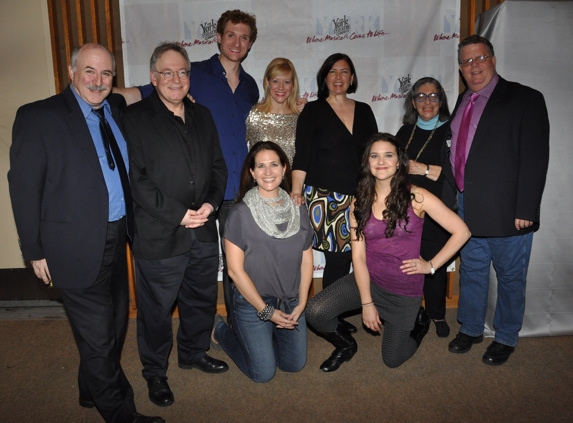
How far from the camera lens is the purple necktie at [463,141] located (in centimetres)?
283

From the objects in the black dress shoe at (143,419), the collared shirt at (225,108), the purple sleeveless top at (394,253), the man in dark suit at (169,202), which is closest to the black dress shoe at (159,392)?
the man in dark suit at (169,202)

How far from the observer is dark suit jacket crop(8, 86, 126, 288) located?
6.38 ft

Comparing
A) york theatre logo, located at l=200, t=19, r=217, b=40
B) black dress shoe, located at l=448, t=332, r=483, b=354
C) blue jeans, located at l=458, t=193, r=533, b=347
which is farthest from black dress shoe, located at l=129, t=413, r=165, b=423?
york theatre logo, located at l=200, t=19, r=217, b=40

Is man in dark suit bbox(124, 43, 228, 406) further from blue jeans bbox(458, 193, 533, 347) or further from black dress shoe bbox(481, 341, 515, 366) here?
black dress shoe bbox(481, 341, 515, 366)

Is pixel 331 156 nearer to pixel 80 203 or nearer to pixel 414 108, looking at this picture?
pixel 414 108

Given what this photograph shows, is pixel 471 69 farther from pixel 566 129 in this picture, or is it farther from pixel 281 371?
pixel 281 371

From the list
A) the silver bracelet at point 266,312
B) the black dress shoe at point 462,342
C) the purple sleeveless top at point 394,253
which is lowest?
the black dress shoe at point 462,342

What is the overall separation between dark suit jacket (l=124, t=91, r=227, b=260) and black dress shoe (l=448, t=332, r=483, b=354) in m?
1.71

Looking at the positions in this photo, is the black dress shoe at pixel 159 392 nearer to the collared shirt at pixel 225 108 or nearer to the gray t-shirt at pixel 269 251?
the gray t-shirt at pixel 269 251

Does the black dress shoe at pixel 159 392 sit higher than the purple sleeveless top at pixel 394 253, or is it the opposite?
the purple sleeveless top at pixel 394 253

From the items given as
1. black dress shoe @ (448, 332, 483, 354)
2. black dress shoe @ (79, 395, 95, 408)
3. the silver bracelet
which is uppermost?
the silver bracelet

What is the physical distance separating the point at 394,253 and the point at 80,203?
1.59 m

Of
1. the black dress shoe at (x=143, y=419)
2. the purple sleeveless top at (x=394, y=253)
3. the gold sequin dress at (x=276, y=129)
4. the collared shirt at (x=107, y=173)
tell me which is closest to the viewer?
the collared shirt at (x=107, y=173)

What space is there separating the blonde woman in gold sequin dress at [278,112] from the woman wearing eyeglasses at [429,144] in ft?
2.39
